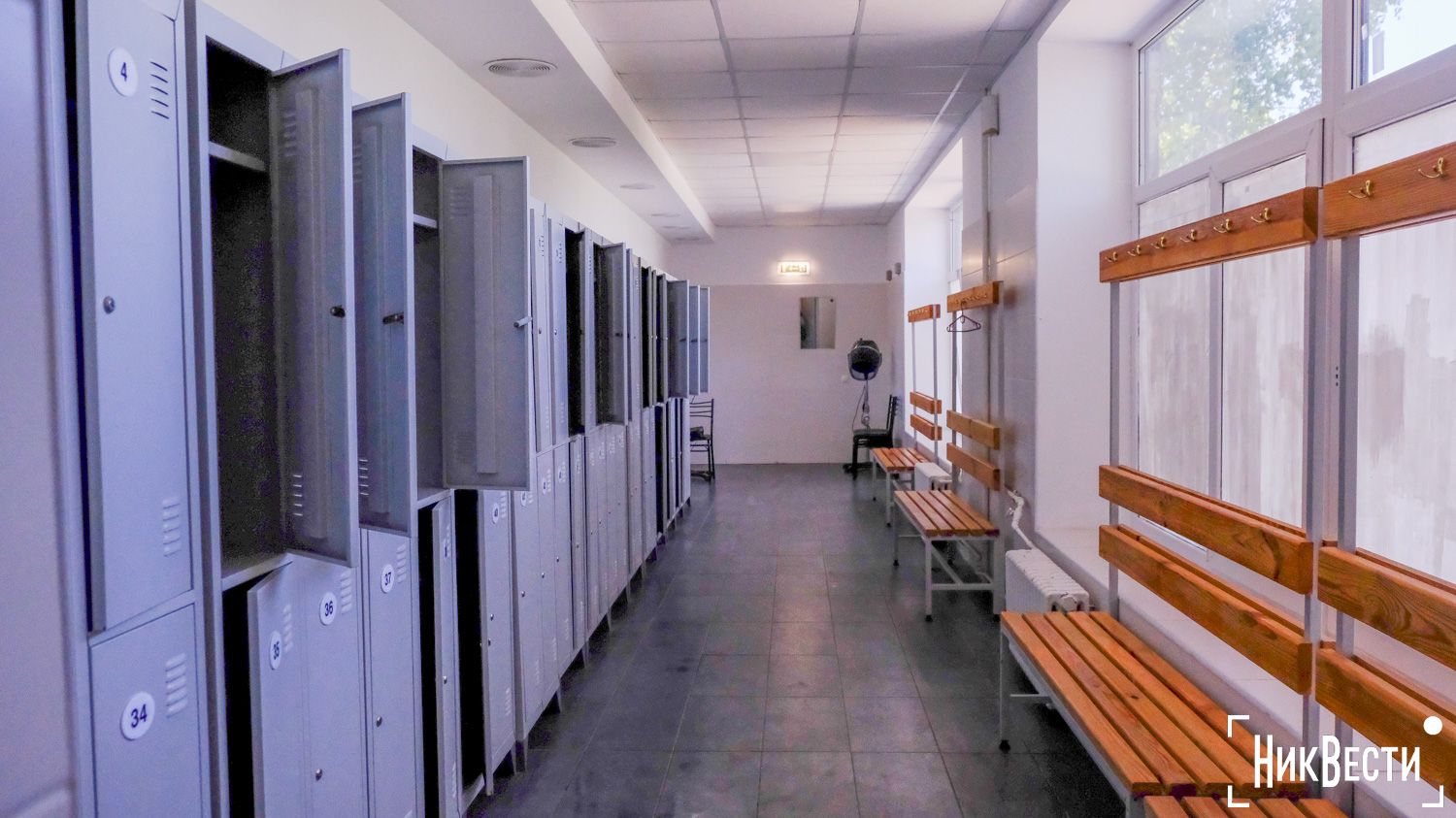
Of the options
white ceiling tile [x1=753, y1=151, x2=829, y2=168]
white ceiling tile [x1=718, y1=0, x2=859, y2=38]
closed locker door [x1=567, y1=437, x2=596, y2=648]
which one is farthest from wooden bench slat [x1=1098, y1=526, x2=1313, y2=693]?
white ceiling tile [x1=753, y1=151, x2=829, y2=168]

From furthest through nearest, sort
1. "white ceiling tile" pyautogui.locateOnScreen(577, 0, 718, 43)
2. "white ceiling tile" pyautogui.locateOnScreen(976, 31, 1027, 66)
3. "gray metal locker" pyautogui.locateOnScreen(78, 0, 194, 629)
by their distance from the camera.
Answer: "white ceiling tile" pyautogui.locateOnScreen(976, 31, 1027, 66)
"white ceiling tile" pyautogui.locateOnScreen(577, 0, 718, 43)
"gray metal locker" pyautogui.locateOnScreen(78, 0, 194, 629)

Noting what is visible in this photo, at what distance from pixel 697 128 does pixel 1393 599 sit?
5.59m

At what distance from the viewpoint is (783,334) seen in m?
12.0

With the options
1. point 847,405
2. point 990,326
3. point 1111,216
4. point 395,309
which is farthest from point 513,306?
point 847,405

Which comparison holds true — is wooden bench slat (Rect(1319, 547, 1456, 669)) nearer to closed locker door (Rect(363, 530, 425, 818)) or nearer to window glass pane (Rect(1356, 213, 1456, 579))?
window glass pane (Rect(1356, 213, 1456, 579))

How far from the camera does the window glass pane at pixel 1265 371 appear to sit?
2.96 meters

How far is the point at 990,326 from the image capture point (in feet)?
18.7

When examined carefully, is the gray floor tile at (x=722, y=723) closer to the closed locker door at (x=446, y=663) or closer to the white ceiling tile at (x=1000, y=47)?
the closed locker door at (x=446, y=663)

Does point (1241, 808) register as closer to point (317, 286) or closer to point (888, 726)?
point (888, 726)

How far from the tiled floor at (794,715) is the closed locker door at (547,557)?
0.85ft

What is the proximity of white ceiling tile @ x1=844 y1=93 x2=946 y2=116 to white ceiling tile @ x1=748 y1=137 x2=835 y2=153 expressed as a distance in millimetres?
800

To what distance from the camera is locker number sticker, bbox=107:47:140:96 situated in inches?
54.5

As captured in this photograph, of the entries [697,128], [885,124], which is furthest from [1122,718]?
[697,128]

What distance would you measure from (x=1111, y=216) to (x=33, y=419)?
14.3 ft
